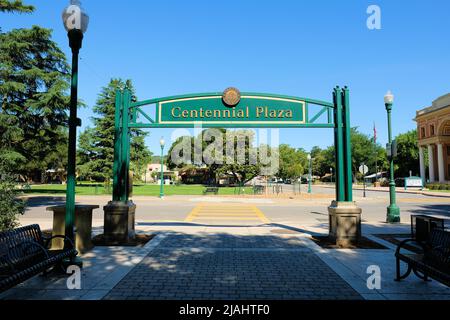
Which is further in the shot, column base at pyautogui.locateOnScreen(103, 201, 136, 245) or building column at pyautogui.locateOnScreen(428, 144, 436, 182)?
building column at pyautogui.locateOnScreen(428, 144, 436, 182)

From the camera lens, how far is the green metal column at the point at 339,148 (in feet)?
26.6

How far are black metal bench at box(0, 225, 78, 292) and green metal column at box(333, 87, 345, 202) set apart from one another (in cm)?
633

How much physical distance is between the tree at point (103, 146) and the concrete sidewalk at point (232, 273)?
33.8 meters

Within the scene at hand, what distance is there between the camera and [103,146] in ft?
139

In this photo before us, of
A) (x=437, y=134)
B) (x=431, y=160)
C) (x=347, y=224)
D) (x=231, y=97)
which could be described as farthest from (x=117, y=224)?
(x=431, y=160)

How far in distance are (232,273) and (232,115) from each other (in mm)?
4274

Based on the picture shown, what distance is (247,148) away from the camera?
54.9 meters

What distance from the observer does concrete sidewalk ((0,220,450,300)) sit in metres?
4.47

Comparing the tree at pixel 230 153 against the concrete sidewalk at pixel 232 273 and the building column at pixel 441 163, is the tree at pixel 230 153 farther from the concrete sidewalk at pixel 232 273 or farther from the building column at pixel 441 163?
the concrete sidewalk at pixel 232 273

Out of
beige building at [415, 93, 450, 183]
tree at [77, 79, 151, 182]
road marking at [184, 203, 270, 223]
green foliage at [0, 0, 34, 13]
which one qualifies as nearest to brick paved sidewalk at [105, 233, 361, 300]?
road marking at [184, 203, 270, 223]

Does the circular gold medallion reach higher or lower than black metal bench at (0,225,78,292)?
higher

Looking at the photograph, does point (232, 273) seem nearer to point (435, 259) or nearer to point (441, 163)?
point (435, 259)

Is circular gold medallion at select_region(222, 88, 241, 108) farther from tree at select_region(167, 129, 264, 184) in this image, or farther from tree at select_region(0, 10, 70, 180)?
tree at select_region(167, 129, 264, 184)
